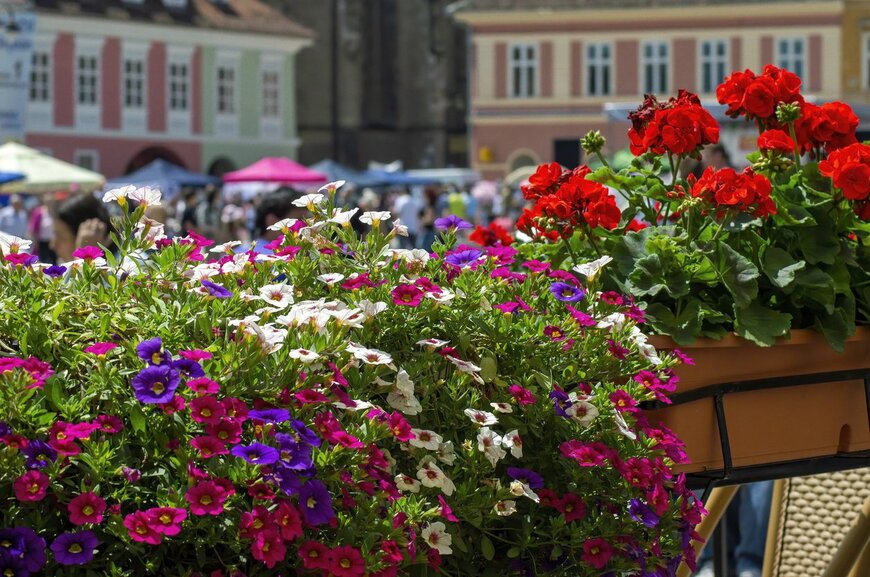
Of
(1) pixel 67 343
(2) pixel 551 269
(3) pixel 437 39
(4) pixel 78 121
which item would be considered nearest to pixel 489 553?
(1) pixel 67 343

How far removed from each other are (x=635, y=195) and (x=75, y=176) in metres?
18.4

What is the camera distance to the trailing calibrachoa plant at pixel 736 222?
2641 mm

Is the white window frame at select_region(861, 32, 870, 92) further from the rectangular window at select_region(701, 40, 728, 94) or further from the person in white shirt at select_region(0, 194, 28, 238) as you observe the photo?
the person in white shirt at select_region(0, 194, 28, 238)

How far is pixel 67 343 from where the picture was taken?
6.84 ft

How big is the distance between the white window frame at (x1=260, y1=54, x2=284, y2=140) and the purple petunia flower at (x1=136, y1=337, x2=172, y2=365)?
45279mm

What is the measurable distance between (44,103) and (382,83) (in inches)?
796

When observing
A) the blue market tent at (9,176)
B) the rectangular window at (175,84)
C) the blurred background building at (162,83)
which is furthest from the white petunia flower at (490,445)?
the rectangular window at (175,84)

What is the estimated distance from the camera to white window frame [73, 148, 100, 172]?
41938mm

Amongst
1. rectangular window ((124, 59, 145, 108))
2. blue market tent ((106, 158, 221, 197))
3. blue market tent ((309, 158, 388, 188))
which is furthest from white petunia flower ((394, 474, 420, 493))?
rectangular window ((124, 59, 145, 108))

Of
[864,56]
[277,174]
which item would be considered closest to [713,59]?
[864,56]

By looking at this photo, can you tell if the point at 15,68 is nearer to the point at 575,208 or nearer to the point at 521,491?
the point at 575,208

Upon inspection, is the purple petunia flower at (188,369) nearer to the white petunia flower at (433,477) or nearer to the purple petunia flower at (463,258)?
the white petunia flower at (433,477)

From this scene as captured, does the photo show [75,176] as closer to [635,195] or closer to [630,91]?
[635,195]

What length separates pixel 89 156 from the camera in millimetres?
42281
